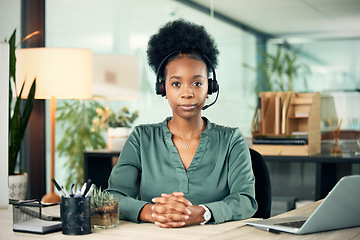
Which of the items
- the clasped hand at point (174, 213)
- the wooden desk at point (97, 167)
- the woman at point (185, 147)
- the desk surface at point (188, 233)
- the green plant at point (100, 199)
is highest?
the woman at point (185, 147)

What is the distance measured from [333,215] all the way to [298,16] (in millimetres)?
3176

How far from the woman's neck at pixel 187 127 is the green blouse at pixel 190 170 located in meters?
0.03

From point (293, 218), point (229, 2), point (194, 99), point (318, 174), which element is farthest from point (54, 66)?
point (293, 218)

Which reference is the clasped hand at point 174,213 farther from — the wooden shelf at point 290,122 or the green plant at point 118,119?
the green plant at point 118,119

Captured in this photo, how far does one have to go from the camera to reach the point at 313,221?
1.40 meters

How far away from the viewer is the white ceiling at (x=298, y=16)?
13.7ft

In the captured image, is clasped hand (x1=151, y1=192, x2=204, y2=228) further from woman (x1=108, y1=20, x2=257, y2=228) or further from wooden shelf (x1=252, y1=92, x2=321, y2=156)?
wooden shelf (x1=252, y1=92, x2=321, y2=156)

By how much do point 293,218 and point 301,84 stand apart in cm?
277

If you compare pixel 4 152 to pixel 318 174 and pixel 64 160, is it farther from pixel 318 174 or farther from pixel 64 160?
pixel 64 160

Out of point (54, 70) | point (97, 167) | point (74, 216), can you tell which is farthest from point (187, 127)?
point (97, 167)

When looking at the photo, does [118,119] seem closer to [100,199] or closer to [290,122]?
[290,122]

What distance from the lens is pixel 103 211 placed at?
1.54m

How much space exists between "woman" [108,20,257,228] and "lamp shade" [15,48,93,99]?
2002mm

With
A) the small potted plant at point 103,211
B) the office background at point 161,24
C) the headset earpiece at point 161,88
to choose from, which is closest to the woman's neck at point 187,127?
the headset earpiece at point 161,88
